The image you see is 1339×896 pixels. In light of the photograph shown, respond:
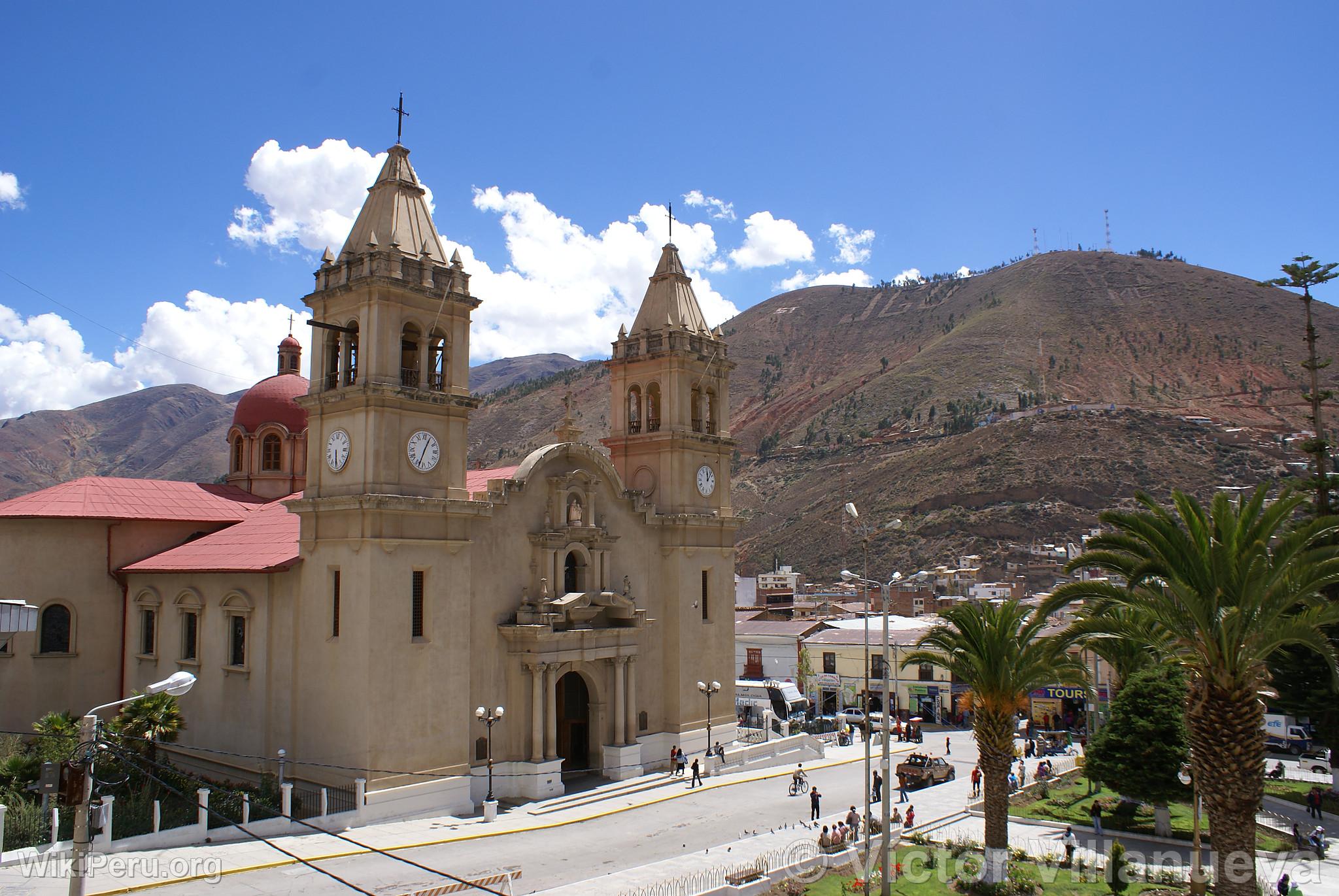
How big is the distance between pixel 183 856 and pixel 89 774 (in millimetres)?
10523

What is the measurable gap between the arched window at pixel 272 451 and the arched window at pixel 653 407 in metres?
16.3

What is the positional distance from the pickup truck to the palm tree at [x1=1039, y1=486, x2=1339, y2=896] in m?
17.7

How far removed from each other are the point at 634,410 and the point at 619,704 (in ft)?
38.8

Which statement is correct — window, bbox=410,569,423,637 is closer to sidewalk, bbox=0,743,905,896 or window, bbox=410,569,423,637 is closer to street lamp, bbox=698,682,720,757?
sidewalk, bbox=0,743,905,896

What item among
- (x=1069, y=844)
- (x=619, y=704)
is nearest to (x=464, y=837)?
(x=619, y=704)

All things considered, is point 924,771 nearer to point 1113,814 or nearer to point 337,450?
point 1113,814

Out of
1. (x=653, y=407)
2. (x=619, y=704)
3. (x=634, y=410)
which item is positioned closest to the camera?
(x=619, y=704)

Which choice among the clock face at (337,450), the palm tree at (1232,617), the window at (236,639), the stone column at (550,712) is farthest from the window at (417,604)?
the palm tree at (1232,617)

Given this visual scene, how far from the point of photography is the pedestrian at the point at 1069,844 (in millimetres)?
24844

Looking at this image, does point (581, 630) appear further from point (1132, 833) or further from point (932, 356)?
point (932, 356)

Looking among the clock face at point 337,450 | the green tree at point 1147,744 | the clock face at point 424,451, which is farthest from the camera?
the clock face at point 424,451

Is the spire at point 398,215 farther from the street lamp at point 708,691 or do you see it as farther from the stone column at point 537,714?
the street lamp at point 708,691

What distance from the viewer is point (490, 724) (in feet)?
93.4

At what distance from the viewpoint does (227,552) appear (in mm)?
32656
